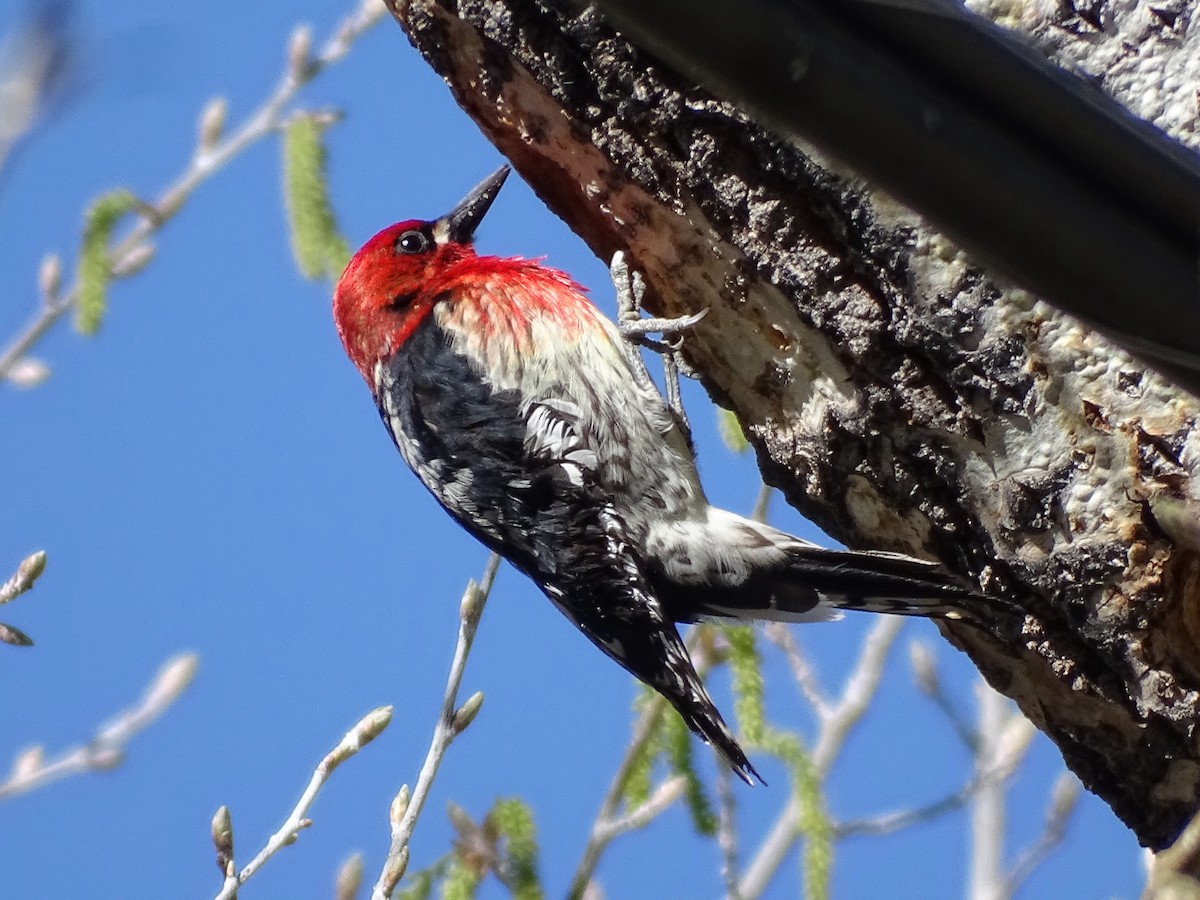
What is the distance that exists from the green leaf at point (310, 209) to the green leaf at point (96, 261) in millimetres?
390

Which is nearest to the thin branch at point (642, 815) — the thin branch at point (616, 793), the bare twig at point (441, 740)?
the thin branch at point (616, 793)

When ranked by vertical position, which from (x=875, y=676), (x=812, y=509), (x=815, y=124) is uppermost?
(x=875, y=676)

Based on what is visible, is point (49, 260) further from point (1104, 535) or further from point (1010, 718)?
point (1010, 718)

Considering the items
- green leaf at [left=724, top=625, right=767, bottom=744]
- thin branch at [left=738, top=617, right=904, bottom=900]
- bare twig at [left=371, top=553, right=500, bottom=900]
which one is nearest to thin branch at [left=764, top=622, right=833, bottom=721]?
thin branch at [left=738, top=617, right=904, bottom=900]

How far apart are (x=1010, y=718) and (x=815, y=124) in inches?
210

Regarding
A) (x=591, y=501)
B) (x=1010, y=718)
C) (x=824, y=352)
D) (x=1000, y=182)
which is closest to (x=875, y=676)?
(x=1010, y=718)

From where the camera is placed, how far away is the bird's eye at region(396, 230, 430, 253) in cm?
371

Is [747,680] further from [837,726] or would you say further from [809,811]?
[837,726]

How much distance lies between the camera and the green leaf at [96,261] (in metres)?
2.90

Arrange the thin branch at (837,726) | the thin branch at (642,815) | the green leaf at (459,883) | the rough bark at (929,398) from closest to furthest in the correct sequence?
the rough bark at (929,398) < the green leaf at (459,883) < the thin branch at (642,815) < the thin branch at (837,726)

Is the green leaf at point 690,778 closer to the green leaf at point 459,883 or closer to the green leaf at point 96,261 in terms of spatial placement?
the green leaf at point 459,883

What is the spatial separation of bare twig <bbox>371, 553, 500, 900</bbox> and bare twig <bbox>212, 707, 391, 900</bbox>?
5.5 inches

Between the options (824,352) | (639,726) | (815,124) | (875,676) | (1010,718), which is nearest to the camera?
(815,124)

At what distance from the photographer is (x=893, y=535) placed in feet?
8.45
